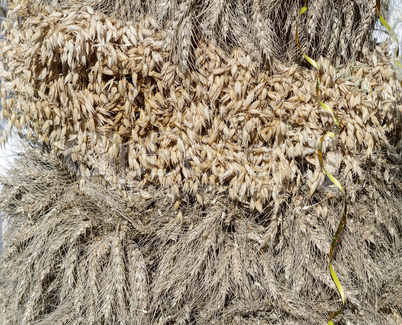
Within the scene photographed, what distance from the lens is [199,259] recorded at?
6.75 feet

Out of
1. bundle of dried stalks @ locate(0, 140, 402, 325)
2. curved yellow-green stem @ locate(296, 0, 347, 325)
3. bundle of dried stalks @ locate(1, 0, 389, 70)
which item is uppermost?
bundle of dried stalks @ locate(1, 0, 389, 70)

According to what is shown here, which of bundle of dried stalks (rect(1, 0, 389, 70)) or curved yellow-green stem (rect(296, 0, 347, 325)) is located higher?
bundle of dried stalks (rect(1, 0, 389, 70))

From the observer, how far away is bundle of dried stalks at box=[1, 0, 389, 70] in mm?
2027

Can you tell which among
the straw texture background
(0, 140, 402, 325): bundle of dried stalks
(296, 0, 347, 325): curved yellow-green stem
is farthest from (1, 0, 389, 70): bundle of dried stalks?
(0, 140, 402, 325): bundle of dried stalks

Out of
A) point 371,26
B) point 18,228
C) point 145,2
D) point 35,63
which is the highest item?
point 371,26

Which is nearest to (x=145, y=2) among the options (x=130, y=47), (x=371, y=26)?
(x=130, y=47)

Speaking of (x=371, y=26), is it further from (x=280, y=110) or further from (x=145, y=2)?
(x=145, y=2)

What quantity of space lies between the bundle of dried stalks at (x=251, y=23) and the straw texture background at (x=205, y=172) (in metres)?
0.01

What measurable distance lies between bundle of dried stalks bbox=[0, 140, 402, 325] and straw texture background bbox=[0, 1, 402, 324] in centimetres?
1

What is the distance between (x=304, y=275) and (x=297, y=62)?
51.8 inches

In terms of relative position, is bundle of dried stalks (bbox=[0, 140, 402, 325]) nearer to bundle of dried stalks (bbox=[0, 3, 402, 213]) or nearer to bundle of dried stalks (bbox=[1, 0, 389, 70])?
bundle of dried stalks (bbox=[0, 3, 402, 213])

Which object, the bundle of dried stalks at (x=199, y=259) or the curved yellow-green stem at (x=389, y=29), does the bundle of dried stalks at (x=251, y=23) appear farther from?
the bundle of dried stalks at (x=199, y=259)

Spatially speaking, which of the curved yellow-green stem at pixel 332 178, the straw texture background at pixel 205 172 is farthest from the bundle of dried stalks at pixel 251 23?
the curved yellow-green stem at pixel 332 178

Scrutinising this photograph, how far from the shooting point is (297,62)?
225 cm
